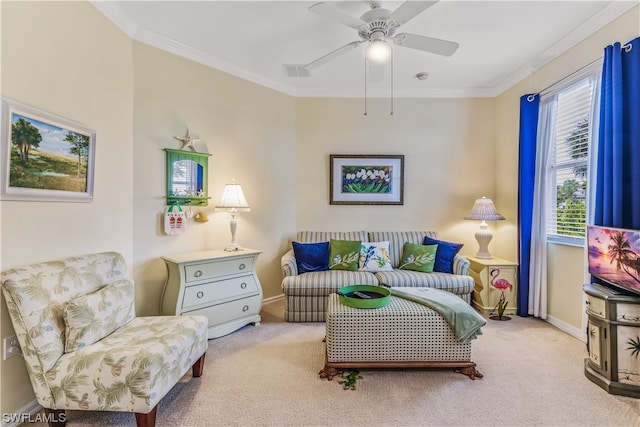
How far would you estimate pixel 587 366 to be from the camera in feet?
7.09

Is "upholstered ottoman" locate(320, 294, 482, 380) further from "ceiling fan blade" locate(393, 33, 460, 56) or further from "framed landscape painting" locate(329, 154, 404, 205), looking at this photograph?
"framed landscape painting" locate(329, 154, 404, 205)

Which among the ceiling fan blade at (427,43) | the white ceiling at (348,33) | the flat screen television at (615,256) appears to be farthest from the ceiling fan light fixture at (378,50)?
the flat screen television at (615,256)

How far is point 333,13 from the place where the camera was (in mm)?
1946

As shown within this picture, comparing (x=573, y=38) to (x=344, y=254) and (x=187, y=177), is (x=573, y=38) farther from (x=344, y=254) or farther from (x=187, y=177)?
(x=187, y=177)

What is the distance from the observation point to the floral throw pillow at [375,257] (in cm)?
360

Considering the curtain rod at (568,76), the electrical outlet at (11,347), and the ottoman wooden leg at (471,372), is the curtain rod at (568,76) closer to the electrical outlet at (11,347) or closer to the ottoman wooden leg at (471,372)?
the ottoman wooden leg at (471,372)

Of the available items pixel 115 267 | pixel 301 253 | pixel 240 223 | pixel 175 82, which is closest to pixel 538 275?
pixel 301 253

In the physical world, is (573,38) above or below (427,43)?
above

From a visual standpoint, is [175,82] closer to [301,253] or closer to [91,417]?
[301,253]

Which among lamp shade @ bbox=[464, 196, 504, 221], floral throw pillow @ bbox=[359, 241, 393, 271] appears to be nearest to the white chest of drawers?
floral throw pillow @ bbox=[359, 241, 393, 271]

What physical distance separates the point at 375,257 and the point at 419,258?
1.72ft

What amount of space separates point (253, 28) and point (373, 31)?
114cm

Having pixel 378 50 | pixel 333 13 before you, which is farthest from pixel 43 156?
pixel 378 50

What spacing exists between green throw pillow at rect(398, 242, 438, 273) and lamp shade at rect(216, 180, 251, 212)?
2.02 m
